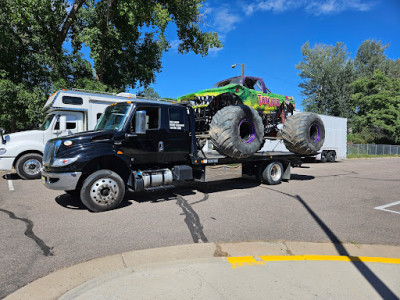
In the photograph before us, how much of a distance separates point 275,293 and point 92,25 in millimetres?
17775

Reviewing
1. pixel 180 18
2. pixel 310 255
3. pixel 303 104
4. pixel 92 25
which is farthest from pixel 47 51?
pixel 303 104

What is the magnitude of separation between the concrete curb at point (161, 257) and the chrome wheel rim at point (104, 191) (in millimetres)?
2359

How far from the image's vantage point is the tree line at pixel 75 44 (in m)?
14.4

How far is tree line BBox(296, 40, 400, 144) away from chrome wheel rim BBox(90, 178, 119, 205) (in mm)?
42266

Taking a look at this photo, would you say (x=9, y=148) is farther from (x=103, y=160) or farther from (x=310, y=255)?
(x=310, y=255)

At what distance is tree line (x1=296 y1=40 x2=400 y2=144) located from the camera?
3950 centimetres

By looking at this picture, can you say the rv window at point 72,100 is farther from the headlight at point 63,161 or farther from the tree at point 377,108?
the tree at point 377,108

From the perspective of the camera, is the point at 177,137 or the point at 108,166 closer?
the point at 108,166

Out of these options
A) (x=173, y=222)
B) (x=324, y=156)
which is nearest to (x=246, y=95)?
(x=173, y=222)

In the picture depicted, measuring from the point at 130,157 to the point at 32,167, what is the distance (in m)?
5.87

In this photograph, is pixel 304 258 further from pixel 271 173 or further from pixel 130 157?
pixel 271 173

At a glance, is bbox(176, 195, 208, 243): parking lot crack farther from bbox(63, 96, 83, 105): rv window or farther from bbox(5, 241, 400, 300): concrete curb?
bbox(63, 96, 83, 105): rv window

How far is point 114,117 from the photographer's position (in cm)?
656

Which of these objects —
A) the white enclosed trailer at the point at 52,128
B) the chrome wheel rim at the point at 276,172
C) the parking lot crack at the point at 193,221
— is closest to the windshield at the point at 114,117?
the parking lot crack at the point at 193,221
